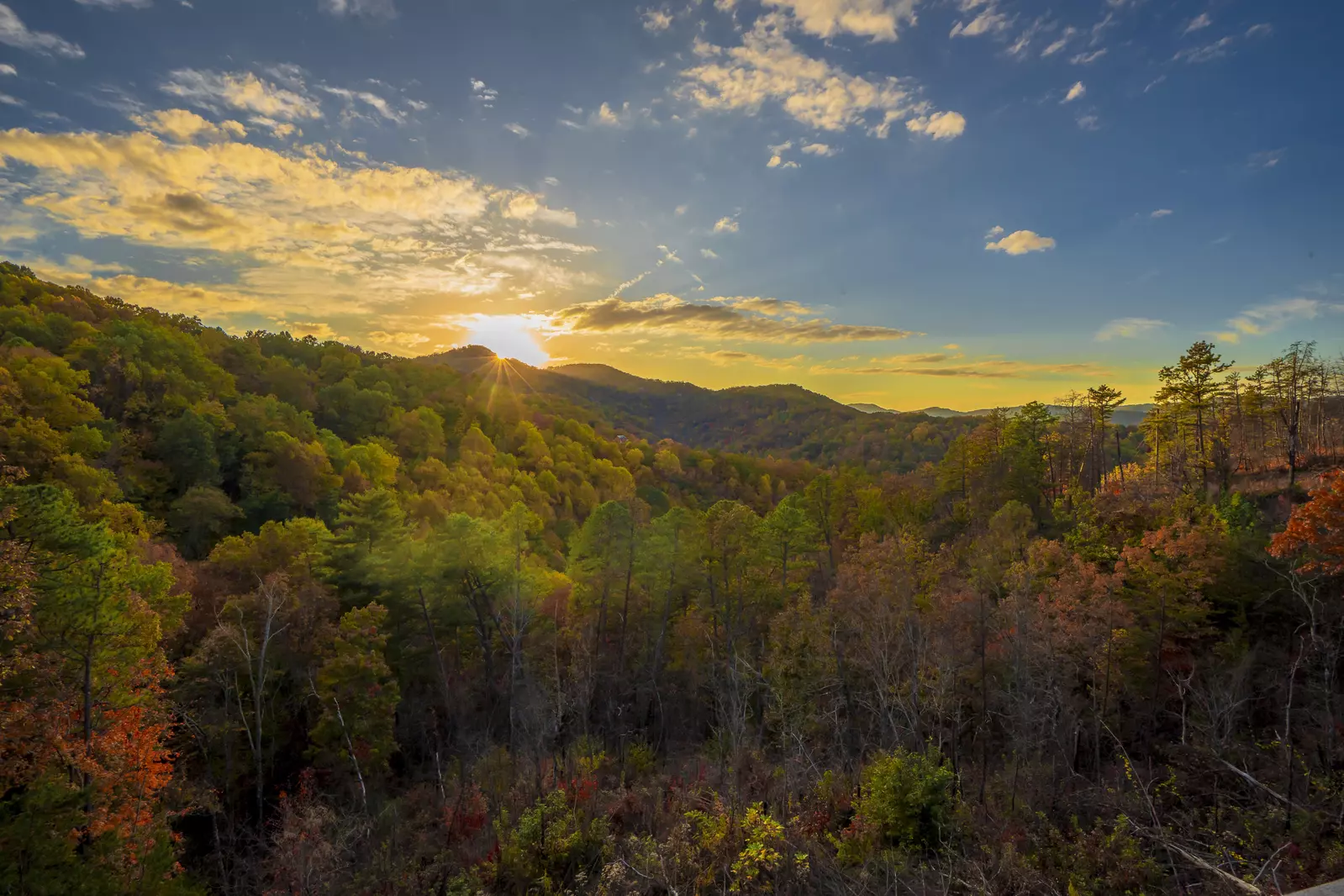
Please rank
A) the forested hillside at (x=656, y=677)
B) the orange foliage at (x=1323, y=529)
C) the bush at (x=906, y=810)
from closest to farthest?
the forested hillside at (x=656, y=677) < the bush at (x=906, y=810) < the orange foliage at (x=1323, y=529)

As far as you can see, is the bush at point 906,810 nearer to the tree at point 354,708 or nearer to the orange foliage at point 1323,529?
the orange foliage at point 1323,529

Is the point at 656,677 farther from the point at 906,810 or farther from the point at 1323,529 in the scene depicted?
the point at 1323,529

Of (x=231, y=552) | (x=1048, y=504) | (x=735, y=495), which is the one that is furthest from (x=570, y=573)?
(x=735, y=495)

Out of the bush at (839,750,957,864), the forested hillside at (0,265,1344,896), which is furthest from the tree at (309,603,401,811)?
the bush at (839,750,957,864)

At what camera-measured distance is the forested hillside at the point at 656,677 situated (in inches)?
645

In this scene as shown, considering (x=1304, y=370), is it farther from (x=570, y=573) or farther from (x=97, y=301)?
(x=97, y=301)

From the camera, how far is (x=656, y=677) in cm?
3597

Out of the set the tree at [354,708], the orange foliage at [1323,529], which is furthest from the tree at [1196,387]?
the tree at [354,708]

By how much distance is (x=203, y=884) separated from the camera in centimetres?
1898

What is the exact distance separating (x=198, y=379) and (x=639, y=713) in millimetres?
56210

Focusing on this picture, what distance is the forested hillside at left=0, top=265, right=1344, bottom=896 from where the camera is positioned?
16375 millimetres

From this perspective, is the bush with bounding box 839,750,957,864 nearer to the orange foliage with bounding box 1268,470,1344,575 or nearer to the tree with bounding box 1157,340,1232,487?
the orange foliage with bounding box 1268,470,1344,575

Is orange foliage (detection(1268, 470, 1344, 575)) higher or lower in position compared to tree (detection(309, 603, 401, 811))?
higher

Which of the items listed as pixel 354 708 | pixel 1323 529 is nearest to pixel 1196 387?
pixel 1323 529
